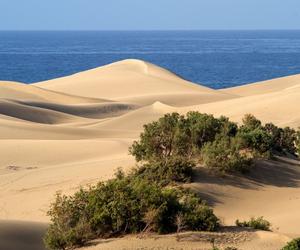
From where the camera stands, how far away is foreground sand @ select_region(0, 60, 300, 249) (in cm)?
1480

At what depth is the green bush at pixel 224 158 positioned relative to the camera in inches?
617

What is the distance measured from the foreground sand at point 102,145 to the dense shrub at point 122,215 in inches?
72.4

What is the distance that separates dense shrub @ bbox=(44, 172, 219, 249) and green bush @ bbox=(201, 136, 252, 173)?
4.31 metres

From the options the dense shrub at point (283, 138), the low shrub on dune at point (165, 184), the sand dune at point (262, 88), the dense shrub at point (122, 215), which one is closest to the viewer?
the dense shrub at point (122, 215)

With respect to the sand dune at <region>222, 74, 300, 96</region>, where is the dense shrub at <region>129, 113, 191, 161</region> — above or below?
above

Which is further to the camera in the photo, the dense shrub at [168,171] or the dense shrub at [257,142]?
the dense shrub at [257,142]

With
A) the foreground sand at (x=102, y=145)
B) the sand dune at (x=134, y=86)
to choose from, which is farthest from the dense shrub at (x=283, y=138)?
the sand dune at (x=134, y=86)

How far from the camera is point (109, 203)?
11.0 meters

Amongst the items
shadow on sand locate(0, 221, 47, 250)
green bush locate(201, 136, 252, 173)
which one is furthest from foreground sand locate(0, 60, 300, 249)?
shadow on sand locate(0, 221, 47, 250)

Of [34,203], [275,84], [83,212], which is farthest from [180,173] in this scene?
→ [275,84]

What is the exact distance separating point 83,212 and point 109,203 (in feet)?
1.49

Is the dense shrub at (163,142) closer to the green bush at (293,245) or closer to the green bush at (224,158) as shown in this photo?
the green bush at (224,158)

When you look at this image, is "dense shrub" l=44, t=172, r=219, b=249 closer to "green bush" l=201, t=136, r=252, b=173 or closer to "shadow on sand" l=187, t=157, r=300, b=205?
"shadow on sand" l=187, t=157, r=300, b=205

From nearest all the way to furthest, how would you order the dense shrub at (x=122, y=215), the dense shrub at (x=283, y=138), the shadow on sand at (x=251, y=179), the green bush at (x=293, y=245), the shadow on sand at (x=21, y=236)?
the green bush at (x=293, y=245) < the shadow on sand at (x=21, y=236) < the dense shrub at (x=122, y=215) < the shadow on sand at (x=251, y=179) < the dense shrub at (x=283, y=138)
